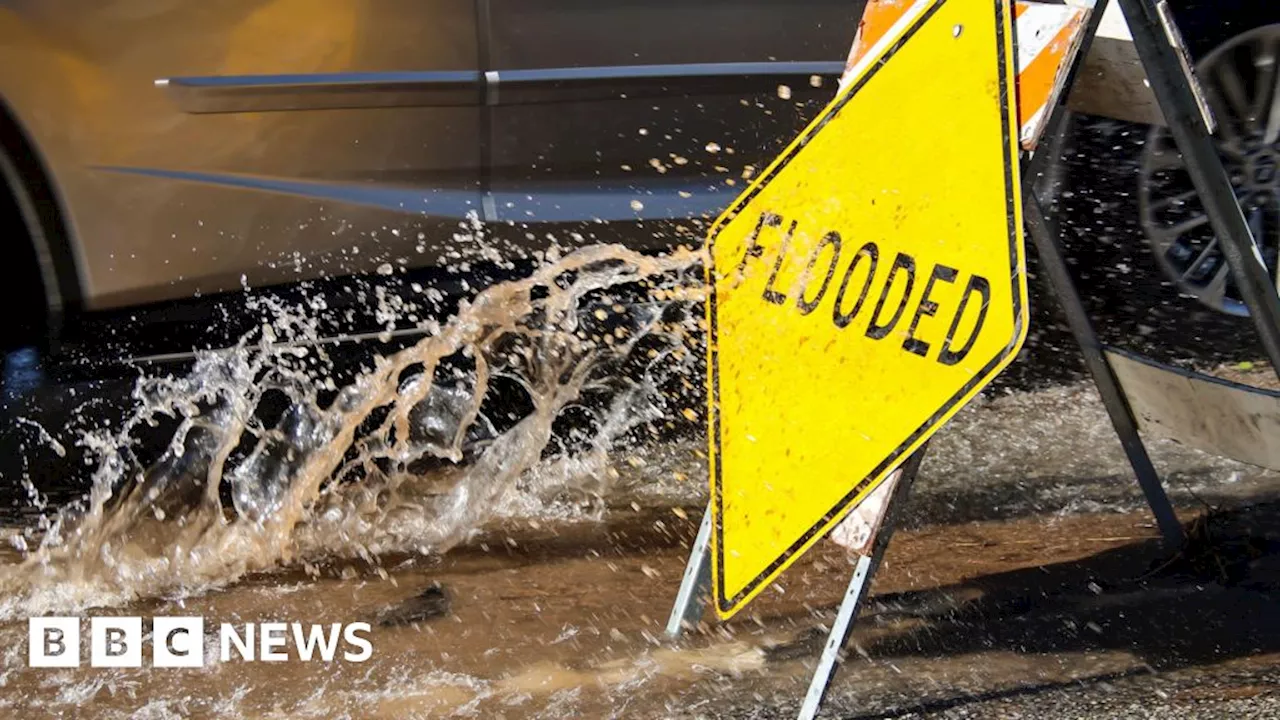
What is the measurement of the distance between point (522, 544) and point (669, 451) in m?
0.69

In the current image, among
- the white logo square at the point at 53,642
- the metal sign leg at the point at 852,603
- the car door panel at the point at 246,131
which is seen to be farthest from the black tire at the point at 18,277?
the metal sign leg at the point at 852,603

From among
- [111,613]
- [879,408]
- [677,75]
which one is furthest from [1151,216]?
[111,613]

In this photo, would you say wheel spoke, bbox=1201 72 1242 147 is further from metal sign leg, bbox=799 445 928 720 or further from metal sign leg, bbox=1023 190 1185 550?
metal sign leg, bbox=799 445 928 720

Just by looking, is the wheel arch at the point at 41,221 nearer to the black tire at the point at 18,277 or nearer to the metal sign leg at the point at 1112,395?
the black tire at the point at 18,277

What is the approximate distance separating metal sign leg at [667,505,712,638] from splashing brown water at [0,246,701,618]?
2.44 feet

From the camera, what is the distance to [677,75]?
404 cm

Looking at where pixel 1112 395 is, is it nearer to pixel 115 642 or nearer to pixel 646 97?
pixel 646 97

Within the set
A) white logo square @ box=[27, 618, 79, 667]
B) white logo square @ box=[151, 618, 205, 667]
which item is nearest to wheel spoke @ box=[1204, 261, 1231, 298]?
white logo square @ box=[151, 618, 205, 667]

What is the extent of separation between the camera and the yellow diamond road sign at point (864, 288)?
2299mm

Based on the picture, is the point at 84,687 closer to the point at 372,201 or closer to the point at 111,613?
the point at 111,613

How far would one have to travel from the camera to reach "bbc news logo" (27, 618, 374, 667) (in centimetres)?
302

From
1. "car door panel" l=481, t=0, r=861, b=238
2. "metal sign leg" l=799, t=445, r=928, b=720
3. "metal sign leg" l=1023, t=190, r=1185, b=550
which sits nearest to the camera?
"metal sign leg" l=799, t=445, r=928, b=720

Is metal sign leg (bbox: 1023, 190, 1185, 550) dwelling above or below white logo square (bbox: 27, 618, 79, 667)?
above

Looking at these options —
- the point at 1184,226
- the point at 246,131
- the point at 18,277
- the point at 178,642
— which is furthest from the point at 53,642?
the point at 1184,226
